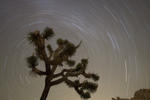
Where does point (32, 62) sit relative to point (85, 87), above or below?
above

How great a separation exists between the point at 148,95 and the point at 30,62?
22.4ft

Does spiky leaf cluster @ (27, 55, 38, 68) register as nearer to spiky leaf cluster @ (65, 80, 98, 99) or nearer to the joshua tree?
the joshua tree

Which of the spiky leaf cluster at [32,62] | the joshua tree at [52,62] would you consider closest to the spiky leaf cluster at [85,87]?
the joshua tree at [52,62]

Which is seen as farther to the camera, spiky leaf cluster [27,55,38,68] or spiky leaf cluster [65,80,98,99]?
spiky leaf cluster [65,80,98,99]

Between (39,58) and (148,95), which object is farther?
(148,95)

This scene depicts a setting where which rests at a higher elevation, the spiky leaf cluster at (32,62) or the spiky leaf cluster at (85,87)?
the spiky leaf cluster at (32,62)

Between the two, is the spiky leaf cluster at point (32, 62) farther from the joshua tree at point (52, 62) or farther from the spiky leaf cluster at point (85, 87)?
the spiky leaf cluster at point (85, 87)

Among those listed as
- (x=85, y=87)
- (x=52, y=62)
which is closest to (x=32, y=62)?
(x=52, y=62)

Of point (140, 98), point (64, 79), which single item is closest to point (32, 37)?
point (64, 79)

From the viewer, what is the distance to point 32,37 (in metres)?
6.36

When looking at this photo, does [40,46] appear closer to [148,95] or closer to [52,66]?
[52,66]

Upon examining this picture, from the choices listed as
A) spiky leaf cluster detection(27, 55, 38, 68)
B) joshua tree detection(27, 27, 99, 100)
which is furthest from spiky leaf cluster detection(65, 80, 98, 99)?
spiky leaf cluster detection(27, 55, 38, 68)

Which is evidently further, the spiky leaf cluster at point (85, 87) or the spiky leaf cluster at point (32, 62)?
the spiky leaf cluster at point (85, 87)

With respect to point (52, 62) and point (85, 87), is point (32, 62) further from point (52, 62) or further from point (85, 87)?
point (85, 87)
